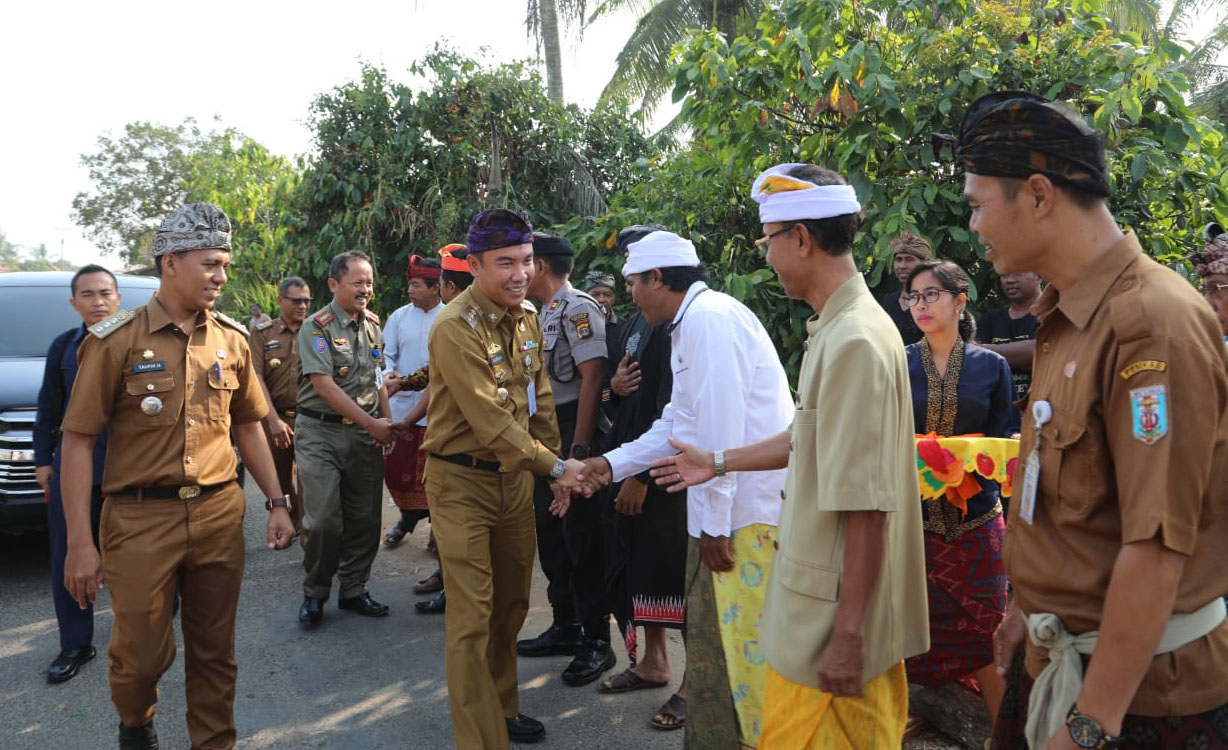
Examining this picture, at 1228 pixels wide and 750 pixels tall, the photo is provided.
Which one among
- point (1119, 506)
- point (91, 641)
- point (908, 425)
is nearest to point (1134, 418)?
point (1119, 506)

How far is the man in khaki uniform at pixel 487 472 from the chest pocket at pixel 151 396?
983 mm

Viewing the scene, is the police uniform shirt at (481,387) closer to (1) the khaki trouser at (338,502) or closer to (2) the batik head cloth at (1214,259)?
(1) the khaki trouser at (338,502)

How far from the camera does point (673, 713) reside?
404 cm

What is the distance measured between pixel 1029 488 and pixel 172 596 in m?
3.06

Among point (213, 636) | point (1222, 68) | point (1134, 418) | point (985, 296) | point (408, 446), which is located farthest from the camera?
point (1222, 68)

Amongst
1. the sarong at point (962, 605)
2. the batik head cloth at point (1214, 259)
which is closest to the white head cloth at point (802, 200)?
the sarong at point (962, 605)

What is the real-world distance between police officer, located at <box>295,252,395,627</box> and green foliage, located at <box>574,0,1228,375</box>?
92.0 inches

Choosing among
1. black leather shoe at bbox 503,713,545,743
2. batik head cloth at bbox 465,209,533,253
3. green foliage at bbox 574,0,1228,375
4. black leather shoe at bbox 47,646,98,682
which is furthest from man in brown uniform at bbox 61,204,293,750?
green foliage at bbox 574,0,1228,375

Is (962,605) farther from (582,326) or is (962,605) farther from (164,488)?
(164,488)

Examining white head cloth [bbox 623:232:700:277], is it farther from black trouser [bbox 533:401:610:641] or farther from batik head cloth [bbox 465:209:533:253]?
black trouser [bbox 533:401:610:641]

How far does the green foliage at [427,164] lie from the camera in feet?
28.9

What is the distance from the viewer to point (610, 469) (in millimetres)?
3734

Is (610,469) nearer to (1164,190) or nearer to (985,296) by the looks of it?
(985,296)

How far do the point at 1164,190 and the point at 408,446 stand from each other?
497 cm
